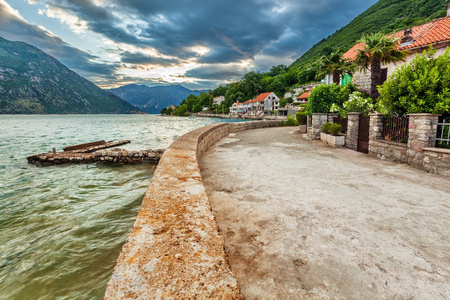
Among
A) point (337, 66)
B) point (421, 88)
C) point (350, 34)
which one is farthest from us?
point (350, 34)

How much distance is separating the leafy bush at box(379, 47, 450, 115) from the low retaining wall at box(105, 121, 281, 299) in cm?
786

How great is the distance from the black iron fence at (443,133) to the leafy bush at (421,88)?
0.34 metres

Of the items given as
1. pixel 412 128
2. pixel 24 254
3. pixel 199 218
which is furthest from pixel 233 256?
pixel 412 128

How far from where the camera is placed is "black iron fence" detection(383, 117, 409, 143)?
23.2ft

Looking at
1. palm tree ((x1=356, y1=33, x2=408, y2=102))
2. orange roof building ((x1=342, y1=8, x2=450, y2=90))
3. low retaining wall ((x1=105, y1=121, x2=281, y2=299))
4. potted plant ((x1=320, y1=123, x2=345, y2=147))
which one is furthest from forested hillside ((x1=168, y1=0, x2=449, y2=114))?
low retaining wall ((x1=105, y1=121, x2=281, y2=299))

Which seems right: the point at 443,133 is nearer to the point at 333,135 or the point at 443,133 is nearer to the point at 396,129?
the point at 396,129

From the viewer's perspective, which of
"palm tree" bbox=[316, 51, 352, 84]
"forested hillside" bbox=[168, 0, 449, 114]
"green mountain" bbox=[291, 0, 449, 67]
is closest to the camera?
"palm tree" bbox=[316, 51, 352, 84]

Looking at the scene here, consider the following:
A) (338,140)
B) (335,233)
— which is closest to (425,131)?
(338,140)

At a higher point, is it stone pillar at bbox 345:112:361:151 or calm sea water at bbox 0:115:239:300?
stone pillar at bbox 345:112:361:151

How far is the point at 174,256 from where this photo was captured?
5.01 feet

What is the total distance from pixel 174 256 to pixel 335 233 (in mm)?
2234

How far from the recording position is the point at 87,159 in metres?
12.6

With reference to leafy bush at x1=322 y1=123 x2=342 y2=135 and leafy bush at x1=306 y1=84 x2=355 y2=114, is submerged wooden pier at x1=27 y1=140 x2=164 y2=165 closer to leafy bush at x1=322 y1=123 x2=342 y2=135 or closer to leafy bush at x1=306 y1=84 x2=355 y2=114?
leafy bush at x1=322 y1=123 x2=342 y2=135

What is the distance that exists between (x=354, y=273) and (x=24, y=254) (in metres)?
5.41
